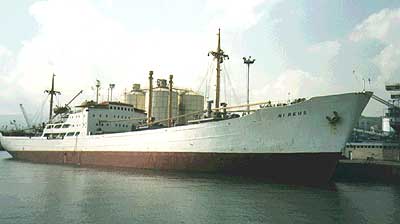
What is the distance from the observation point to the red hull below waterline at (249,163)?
2241cm

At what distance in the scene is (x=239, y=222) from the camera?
1327cm

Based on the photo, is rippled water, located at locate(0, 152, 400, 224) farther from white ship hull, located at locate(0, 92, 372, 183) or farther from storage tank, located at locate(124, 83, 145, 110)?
storage tank, located at locate(124, 83, 145, 110)

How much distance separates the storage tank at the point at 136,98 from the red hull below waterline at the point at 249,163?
18.2 metres

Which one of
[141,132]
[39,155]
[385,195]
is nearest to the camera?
[385,195]

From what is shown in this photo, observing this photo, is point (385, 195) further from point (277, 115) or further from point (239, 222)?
point (239, 222)

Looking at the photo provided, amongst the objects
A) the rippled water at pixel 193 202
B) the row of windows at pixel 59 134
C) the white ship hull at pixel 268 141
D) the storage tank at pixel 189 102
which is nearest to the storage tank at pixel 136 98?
the storage tank at pixel 189 102

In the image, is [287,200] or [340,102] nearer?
[287,200]

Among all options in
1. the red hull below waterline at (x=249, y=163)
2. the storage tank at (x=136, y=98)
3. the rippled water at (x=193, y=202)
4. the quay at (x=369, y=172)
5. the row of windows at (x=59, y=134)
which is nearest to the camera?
the rippled water at (x=193, y=202)

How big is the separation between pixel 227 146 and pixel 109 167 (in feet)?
46.0

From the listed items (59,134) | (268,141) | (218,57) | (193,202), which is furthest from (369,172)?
(59,134)

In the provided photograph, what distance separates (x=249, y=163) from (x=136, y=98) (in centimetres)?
3087

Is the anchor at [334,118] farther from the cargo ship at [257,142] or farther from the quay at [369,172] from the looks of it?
the quay at [369,172]

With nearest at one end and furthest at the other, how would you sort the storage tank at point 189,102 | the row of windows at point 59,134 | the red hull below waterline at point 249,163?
the red hull below waterline at point 249,163
the row of windows at point 59,134
the storage tank at point 189,102

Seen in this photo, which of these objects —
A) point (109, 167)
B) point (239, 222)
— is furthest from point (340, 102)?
point (109, 167)
